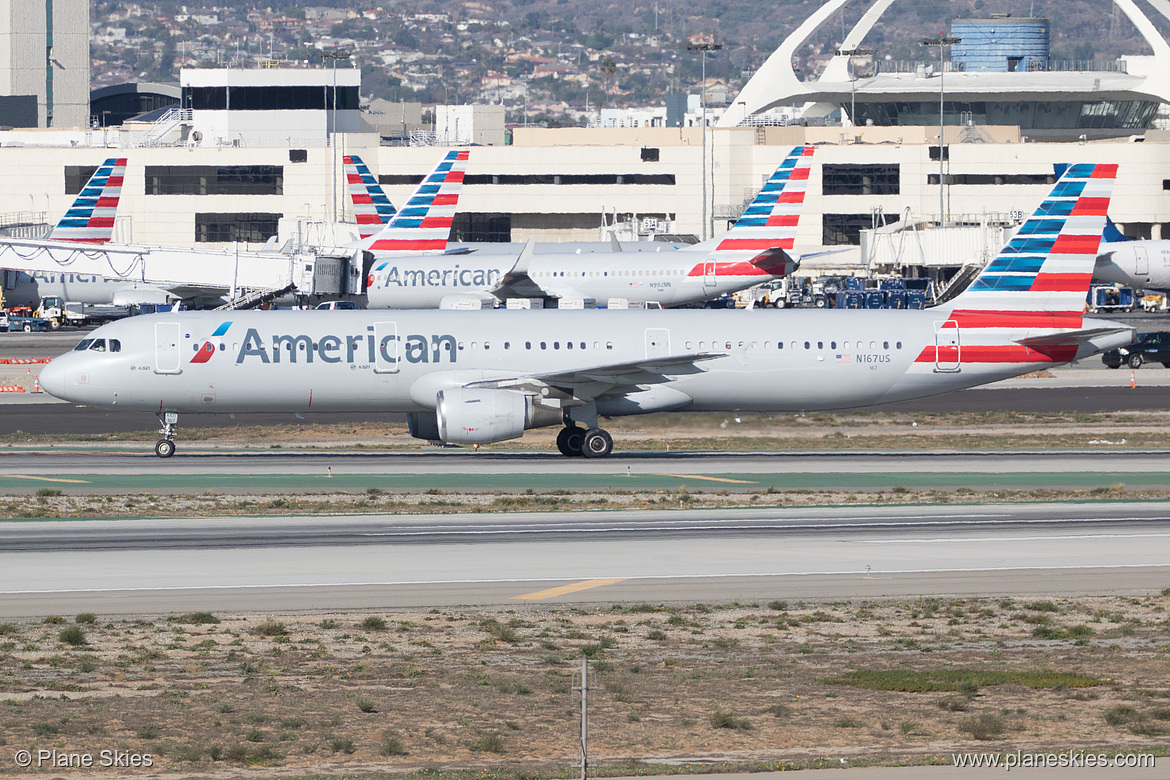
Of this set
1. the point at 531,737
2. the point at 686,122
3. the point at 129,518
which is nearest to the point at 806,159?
the point at 129,518

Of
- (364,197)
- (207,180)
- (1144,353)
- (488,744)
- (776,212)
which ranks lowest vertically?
(488,744)

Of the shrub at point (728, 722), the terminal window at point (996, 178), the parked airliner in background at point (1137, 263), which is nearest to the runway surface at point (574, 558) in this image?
the shrub at point (728, 722)

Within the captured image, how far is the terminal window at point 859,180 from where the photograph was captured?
476ft

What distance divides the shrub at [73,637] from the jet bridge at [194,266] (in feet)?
202

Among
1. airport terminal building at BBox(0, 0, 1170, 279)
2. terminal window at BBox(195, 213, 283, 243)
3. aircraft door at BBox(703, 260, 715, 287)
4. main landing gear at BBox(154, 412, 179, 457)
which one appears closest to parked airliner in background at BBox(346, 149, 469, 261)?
aircraft door at BBox(703, 260, 715, 287)

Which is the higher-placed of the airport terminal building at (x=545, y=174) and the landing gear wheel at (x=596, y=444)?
the airport terminal building at (x=545, y=174)

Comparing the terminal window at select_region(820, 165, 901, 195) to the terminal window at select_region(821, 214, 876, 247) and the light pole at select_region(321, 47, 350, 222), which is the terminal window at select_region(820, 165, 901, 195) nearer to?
the terminal window at select_region(821, 214, 876, 247)

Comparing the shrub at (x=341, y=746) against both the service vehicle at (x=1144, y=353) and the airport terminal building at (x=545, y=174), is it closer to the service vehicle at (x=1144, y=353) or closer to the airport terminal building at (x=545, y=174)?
the service vehicle at (x=1144, y=353)

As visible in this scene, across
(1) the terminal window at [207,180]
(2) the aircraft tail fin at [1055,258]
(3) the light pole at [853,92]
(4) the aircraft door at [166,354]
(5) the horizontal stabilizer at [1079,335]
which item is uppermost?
(3) the light pole at [853,92]

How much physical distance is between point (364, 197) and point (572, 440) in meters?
69.7

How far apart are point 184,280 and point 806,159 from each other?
117 ft

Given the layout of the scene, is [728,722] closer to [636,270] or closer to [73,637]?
[73,637]

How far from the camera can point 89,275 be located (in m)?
98.4
